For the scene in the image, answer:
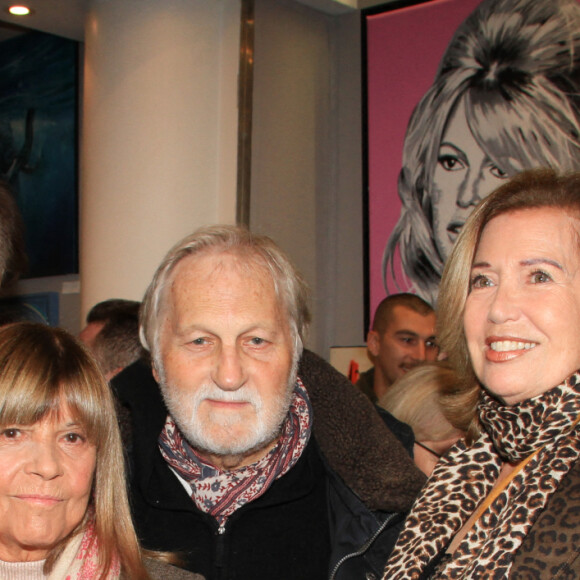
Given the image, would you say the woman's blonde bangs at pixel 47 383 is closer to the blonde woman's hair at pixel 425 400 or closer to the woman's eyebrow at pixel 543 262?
the woman's eyebrow at pixel 543 262

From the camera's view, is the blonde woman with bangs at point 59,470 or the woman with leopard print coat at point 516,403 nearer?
the woman with leopard print coat at point 516,403

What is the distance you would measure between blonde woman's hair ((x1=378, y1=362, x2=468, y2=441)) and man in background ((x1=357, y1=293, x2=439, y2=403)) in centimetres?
158

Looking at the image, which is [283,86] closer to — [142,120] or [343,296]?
[142,120]

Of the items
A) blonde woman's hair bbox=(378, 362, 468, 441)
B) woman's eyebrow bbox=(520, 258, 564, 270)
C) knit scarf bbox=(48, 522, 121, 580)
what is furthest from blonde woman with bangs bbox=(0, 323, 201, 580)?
blonde woman's hair bbox=(378, 362, 468, 441)

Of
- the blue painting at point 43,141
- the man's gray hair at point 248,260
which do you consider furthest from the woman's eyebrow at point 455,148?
the man's gray hair at point 248,260

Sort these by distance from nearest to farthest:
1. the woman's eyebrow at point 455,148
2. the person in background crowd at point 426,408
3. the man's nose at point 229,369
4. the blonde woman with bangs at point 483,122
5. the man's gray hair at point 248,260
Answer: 1. the man's nose at point 229,369
2. the man's gray hair at point 248,260
3. the person in background crowd at point 426,408
4. the blonde woman with bangs at point 483,122
5. the woman's eyebrow at point 455,148

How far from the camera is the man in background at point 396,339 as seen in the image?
16.4 ft

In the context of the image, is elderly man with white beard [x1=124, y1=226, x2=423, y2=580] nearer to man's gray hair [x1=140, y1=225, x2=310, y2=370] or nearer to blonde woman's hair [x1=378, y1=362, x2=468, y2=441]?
man's gray hair [x1=140, y1=225, x2=310, y2=370]

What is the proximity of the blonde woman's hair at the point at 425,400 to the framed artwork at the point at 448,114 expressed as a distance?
5.77 feet

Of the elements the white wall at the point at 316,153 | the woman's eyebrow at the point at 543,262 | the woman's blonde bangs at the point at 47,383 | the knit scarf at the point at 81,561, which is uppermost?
the white wall at the point at 316,153

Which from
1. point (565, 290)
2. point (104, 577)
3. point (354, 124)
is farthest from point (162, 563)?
point (354, 124)

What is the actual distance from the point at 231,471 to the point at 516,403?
829 mm

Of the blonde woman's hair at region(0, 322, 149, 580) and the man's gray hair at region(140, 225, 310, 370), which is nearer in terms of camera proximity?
the blonde woman's hair at region(0, 322, 149, 580)

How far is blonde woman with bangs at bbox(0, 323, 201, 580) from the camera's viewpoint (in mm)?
1908
